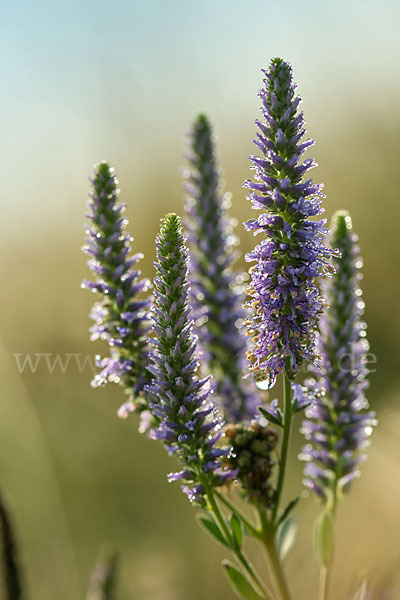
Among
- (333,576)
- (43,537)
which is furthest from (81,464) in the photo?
(333,576)

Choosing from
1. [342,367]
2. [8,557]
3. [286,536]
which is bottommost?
[286,536]

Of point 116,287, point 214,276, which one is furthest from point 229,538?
point 214,276

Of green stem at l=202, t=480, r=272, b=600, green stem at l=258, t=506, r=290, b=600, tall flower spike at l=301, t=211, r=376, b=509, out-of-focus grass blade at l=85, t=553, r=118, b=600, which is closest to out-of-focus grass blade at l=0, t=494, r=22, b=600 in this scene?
out-of-focus grass blade at l=85, t=553, r=118, b=600

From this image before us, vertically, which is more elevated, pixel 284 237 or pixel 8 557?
pixel 284 237

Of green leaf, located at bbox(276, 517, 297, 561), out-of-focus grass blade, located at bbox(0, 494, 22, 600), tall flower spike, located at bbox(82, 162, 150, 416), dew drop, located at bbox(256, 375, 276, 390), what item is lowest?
green leaf, located at bbox(276, 517, 297, 561)

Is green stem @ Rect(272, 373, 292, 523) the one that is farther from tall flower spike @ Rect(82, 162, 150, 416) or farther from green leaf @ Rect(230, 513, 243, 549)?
tall flower spike @ Rect(82, 162, 150, 416)

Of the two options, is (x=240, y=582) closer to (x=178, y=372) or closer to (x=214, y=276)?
(x=178, y=372)
